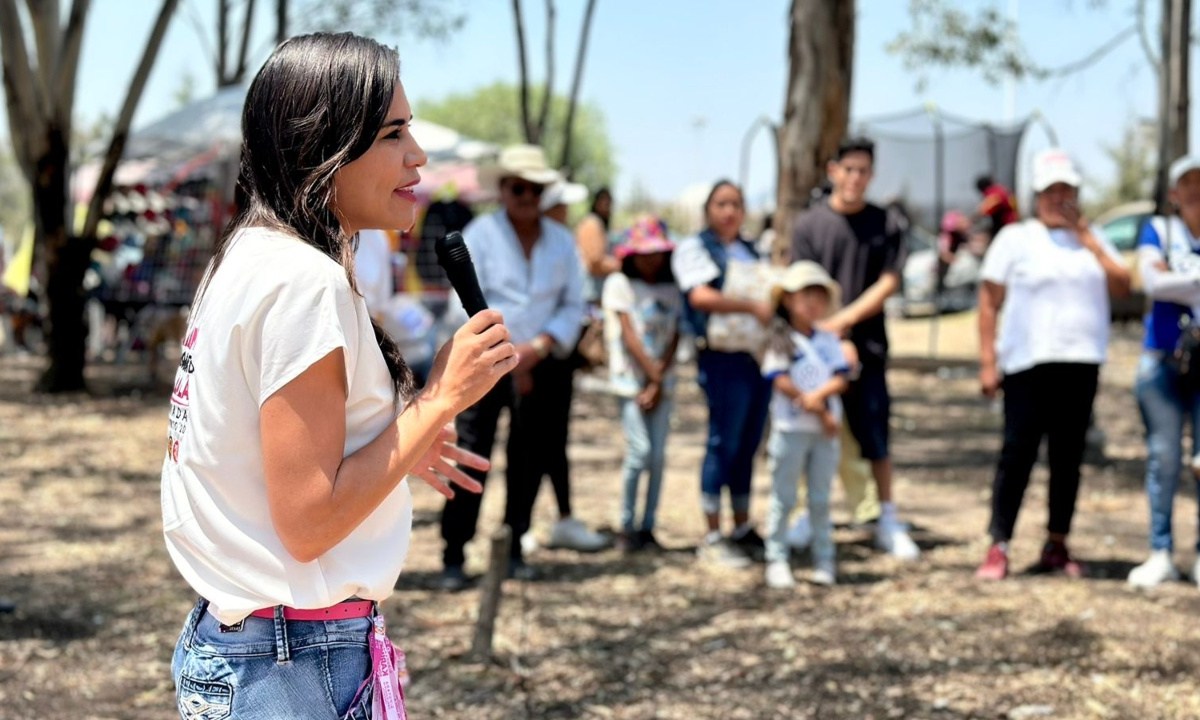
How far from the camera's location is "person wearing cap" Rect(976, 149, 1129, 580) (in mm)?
5879

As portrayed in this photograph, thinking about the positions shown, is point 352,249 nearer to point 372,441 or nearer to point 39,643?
point 372,441

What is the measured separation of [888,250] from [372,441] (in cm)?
498

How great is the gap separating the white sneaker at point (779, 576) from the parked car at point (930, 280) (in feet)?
40.7

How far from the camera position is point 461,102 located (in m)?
89.8

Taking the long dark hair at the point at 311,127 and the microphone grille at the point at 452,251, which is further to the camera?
the microphone grille at the point at 452,251

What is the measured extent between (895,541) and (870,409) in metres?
0.67

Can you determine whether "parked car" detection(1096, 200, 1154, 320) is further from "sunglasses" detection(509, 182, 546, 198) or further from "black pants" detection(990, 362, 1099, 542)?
"sunglasses" detection(509, 182, 546, 198)

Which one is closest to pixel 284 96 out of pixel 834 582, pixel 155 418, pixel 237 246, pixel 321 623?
pixel 237 246

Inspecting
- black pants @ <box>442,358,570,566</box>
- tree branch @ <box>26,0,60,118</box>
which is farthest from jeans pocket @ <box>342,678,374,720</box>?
tree branch @ <box>26,0,60,118</box>

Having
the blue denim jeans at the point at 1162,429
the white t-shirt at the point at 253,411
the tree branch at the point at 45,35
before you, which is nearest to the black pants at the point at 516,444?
the blue denim jeans at the point at 1162,429

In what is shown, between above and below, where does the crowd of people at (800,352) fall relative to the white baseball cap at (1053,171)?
below

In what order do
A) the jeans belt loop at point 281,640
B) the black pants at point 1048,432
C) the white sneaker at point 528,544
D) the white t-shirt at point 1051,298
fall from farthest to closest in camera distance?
the white sneaker at point 528,544 → the black pants at point 1048,432 → the white t-shirt at point 1051,298 → the jeans belt loop at point 281,640

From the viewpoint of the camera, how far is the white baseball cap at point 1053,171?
5.85 meters

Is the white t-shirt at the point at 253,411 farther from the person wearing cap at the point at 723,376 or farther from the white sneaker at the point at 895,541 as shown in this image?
the white sneaker at the point at 895,541
